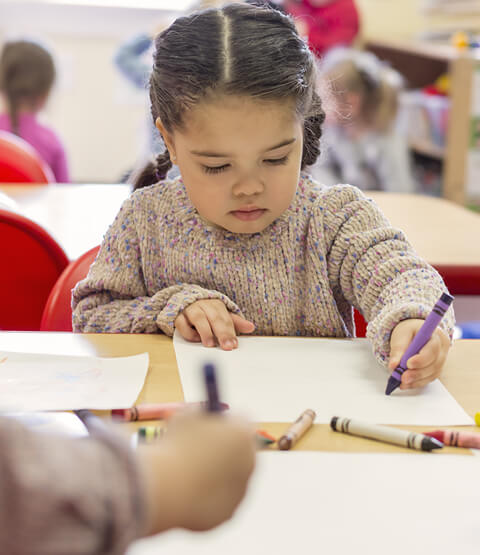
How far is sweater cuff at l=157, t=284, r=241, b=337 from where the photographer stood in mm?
900

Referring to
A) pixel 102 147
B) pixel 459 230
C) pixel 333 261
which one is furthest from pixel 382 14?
pixel 333 261

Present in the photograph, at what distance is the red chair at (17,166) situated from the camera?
6.62 feet

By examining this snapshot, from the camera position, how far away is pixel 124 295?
41.3 inches

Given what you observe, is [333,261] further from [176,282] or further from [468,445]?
[468,445]

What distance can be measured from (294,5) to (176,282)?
3.61 metres

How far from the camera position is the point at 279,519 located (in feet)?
1.71

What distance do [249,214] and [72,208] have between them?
2.84ft

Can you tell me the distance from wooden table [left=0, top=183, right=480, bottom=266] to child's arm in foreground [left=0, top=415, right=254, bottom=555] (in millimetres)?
1008

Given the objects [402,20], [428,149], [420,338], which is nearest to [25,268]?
[420,338]

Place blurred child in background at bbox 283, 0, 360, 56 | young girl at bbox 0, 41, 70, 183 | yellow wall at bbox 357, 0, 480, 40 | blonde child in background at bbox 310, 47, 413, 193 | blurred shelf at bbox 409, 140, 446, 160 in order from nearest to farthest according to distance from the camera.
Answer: young girl at bbox 0, 41, 70, 183, blonde child in background at bbox 310, 47, 413, 193, blurred shelf at bbox 409, 140, 446, 160, blurred child in background at bbox 283, 0, 360, 56, yellow wall at bbox 357, 0, 480, 40

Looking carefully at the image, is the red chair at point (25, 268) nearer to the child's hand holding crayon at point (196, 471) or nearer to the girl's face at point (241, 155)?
the girl's face at point (241, 155)

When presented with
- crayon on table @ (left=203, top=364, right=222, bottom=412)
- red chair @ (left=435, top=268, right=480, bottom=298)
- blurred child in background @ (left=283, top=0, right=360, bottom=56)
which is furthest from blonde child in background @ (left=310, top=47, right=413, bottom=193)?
crayon on table @ (left=203, top=364, right=222, bottom=412)

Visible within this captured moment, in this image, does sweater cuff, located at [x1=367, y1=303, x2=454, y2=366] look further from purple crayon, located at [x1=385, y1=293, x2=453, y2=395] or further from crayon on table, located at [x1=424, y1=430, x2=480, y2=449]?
crayon on table, located at [x1=424, y1=430, x2=480, y2=449]

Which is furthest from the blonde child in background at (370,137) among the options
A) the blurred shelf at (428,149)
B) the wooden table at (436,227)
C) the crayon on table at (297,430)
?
the crayon on table at (297,430)
